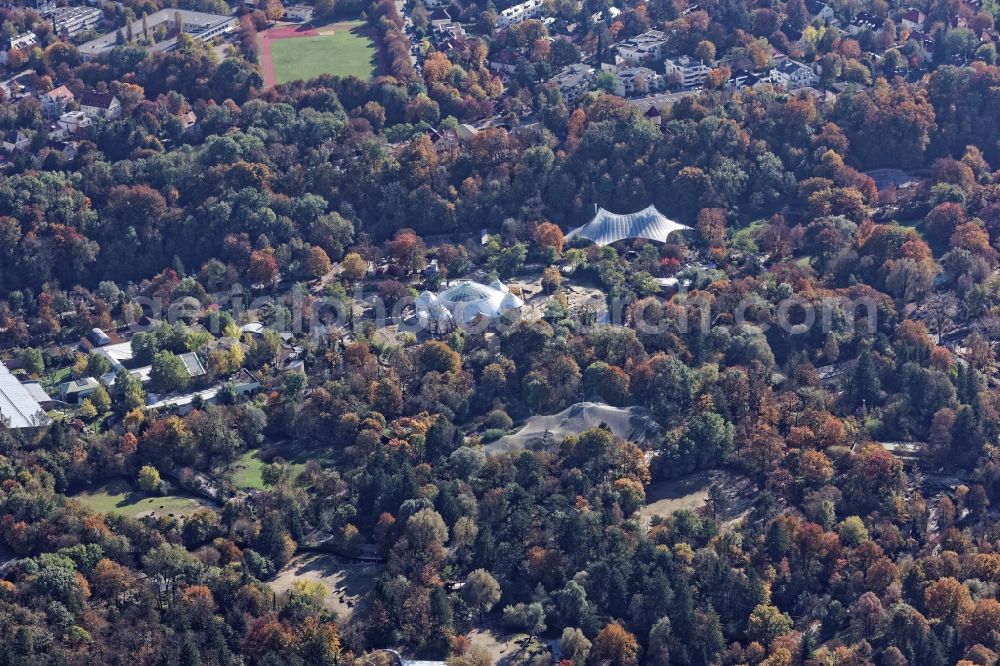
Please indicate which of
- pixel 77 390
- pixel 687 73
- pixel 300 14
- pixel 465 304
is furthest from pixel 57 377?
pixel 300 14

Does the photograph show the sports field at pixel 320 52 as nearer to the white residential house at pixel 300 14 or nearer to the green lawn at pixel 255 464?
the white residential house at pixel 300 14

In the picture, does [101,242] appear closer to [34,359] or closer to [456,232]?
[34,359]

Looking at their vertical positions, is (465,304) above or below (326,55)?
below

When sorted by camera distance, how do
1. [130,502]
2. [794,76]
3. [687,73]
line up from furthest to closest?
[687,73] < [794,76] < [130,502]

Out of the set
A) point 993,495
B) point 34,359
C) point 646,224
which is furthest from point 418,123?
point 993,495

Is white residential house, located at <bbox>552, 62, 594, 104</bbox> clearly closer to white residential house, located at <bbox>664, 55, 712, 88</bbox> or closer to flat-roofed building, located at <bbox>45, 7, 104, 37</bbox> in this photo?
white residential house, located at <bbox>664, 55, 712, 88</bbox>

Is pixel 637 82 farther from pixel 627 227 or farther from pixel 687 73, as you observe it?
pixel 627 227
